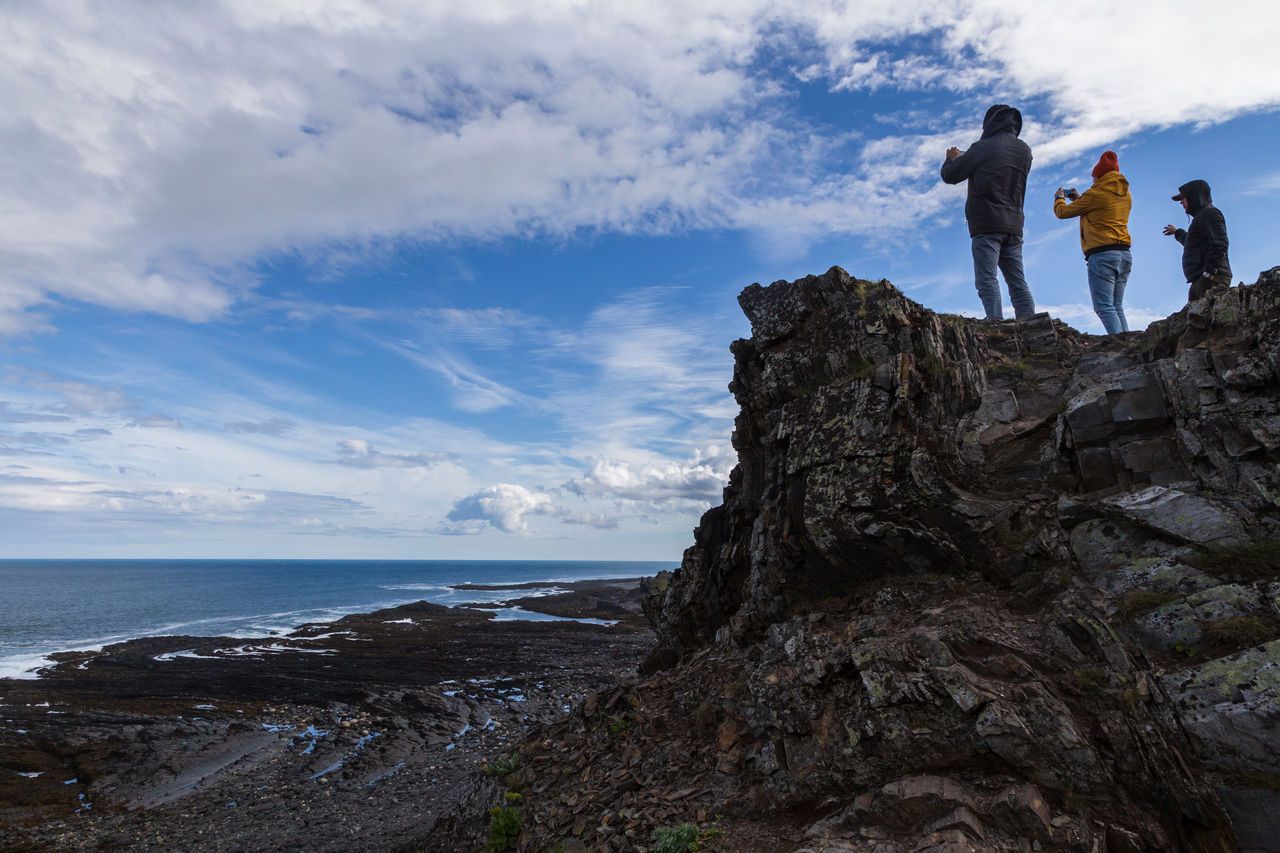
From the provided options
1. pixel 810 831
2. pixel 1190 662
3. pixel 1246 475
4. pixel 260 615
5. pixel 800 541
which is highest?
pixel 1246 475

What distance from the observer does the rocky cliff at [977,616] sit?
7691 mm

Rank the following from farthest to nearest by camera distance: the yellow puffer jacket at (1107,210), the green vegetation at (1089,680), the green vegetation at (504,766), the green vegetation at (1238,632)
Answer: the yellow puffer jacket at (1107,210)
the green vegetation at (504,766)
the green vegetation at (1089,680)
the green vegetation at (1238,632)

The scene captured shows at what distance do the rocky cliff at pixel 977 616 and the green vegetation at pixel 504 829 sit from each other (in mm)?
329

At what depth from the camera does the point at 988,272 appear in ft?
57.5

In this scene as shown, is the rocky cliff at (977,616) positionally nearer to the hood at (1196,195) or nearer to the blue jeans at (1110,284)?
the blue jeans at (1110,284)

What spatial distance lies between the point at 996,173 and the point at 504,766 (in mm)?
19343

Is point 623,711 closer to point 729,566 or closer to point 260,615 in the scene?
point 729,566

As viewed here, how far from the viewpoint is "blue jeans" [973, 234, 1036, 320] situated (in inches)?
681

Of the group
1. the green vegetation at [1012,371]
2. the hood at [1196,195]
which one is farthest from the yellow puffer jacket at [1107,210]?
the green vegetation at [1012,371]

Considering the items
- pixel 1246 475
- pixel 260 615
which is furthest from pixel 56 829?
pixel 260 615

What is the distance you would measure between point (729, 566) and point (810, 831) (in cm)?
855

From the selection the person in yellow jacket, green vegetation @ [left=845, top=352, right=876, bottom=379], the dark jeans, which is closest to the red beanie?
the person in yellow jacket

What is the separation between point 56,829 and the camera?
1977 centimetres

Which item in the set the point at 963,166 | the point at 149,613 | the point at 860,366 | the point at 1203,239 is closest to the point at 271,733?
the point at 860,366
